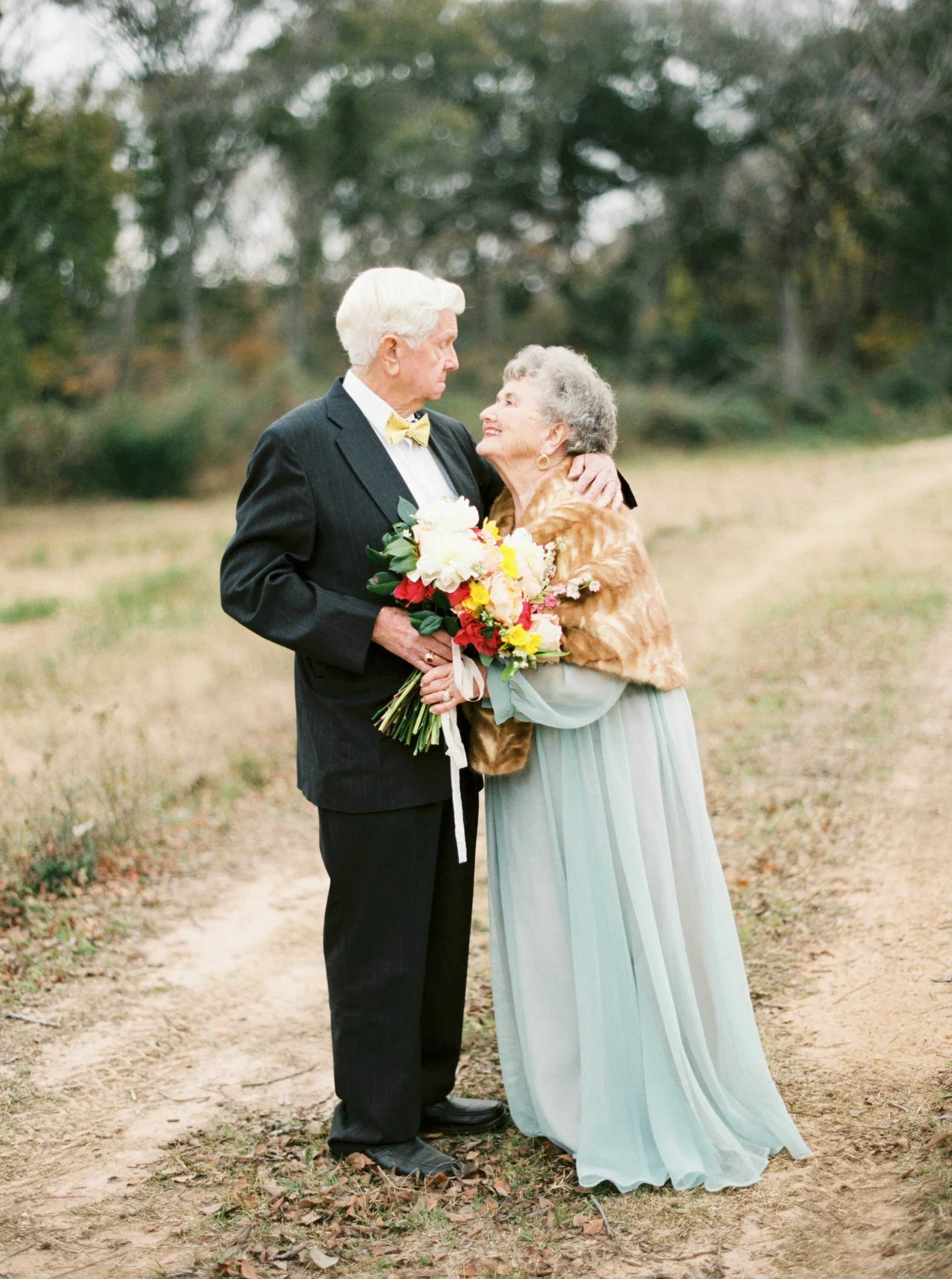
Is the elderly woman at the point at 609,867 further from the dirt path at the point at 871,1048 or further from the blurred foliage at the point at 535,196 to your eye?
the blurred foliage at the point at 535,196

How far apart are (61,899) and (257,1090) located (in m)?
1.98

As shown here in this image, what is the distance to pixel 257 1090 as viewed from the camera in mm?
4367

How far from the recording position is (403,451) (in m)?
3.60

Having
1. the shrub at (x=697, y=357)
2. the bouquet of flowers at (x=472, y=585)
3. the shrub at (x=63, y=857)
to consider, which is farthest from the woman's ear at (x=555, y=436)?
the shrub at (x=697, y=357)

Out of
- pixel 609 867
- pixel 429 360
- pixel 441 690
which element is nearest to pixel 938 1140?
pixel 609 867

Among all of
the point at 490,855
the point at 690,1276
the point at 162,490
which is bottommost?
the point at 690,1276

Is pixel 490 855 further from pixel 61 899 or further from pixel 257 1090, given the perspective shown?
pixel 61 899

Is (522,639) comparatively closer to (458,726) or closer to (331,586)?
(458,726)

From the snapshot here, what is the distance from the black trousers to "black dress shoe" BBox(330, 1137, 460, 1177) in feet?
0.08

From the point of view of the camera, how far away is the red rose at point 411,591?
3.26m

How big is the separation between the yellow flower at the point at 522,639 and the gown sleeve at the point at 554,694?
0.16 metres

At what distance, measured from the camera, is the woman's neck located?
351cm

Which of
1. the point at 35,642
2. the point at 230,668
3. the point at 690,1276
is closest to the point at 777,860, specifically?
the point at 690,1276

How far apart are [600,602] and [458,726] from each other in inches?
21.7
